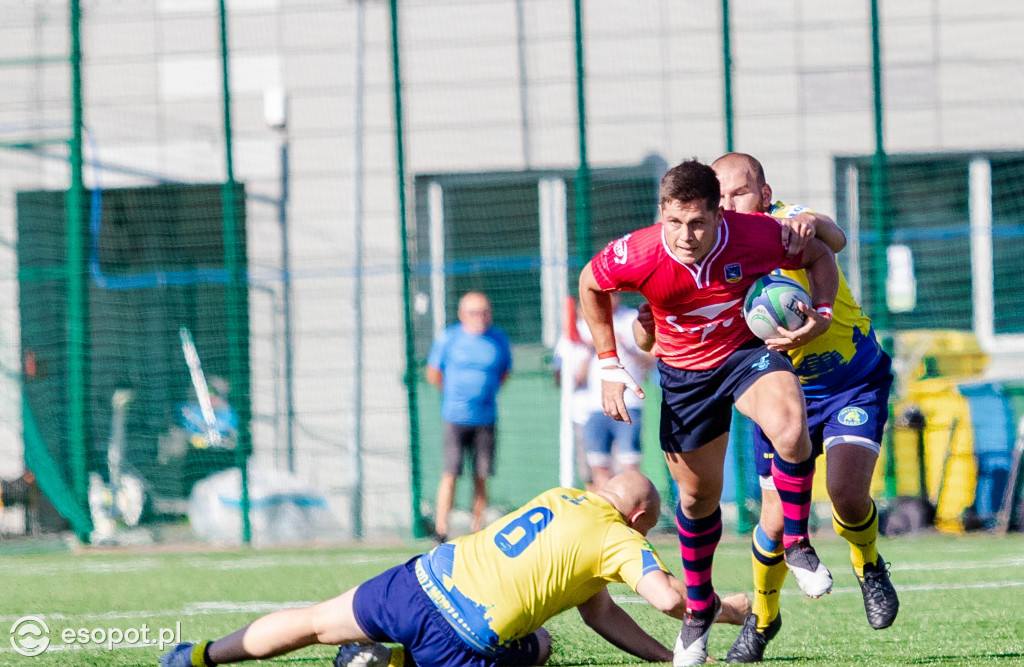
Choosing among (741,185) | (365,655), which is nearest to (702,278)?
(741,185)

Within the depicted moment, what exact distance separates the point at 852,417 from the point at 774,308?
682mm

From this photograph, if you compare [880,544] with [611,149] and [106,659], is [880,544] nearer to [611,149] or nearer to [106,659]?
[611,149]

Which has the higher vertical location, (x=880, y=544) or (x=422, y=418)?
(x=422, y=418)

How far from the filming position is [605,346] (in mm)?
4809

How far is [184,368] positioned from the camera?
37.8ft

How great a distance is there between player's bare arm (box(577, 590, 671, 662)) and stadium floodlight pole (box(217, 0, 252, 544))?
6.42 m

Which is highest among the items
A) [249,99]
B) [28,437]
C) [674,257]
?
[249,99]

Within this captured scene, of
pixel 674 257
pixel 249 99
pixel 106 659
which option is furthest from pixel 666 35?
pixel 106 659

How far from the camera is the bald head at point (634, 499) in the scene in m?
4.38

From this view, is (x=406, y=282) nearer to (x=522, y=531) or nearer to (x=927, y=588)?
(x=927, y=588)

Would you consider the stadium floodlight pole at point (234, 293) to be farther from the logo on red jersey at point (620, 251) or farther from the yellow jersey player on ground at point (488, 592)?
the logo on red jersey at point (620, 251)

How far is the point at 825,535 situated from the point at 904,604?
3.70 m

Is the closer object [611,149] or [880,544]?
[880,544]

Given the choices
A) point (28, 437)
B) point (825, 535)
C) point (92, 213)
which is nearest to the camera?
point (825, 535)
